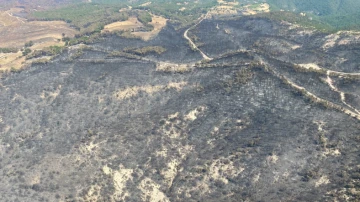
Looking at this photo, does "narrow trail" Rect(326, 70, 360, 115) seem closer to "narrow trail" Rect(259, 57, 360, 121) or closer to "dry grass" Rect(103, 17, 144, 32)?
"narrow trail" Rect(259, 57, 360, 121)

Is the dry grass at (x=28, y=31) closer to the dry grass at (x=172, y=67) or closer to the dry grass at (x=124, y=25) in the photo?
the dry grass at (x=124, y=25)

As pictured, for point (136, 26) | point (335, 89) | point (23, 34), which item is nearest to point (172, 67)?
point (335, 89)

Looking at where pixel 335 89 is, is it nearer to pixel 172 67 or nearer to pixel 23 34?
pixel 172 67

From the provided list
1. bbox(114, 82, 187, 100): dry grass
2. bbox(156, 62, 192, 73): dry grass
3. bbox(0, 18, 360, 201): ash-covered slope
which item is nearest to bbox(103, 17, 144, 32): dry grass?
bbox(0, 18, 360, 201): ash-covered slope

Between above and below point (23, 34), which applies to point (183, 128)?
above

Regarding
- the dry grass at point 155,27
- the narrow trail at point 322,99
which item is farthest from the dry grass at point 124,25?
the narrow trail at point 322,99

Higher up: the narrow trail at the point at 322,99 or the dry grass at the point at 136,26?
the narrow trail at the point at 322,99

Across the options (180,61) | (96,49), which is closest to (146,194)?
(180,61)

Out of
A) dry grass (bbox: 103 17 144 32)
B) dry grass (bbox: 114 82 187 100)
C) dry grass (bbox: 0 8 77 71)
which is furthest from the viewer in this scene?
dry grass (bbox: 103 17 144 32)
